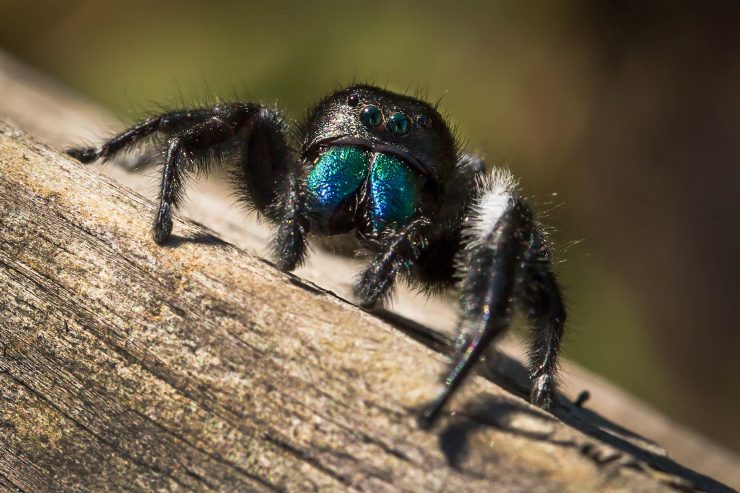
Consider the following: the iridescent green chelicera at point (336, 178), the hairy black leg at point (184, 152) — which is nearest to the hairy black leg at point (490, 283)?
the iridescent green chelicera at point (336, 178)

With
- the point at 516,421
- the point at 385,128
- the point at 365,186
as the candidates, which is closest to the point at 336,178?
the point at 365,186

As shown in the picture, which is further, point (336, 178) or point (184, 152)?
point (336, 178)

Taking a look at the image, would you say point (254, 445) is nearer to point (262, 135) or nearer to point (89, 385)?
point (89, 385)

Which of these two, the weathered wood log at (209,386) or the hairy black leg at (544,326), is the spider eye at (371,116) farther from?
the weathered wood log at (209,386)

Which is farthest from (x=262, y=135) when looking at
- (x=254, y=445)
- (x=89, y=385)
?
(x=254, y=445)

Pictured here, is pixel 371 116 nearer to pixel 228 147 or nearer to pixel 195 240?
pixel 228 147

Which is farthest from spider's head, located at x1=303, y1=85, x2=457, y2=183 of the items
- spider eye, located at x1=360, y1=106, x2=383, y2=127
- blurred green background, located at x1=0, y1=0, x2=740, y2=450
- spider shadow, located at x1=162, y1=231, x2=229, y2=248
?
blurred green background, located at x1=0, y1=0, x2=740, y2=450
